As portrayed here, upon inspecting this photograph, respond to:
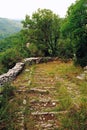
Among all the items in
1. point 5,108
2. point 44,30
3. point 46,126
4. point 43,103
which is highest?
point 44,30

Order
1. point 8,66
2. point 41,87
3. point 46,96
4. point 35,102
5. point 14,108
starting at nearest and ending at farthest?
point 14,108 → point 35,102 → point 46,96 → point 41,87 → point 8,66

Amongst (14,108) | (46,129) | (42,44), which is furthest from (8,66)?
(46,129)

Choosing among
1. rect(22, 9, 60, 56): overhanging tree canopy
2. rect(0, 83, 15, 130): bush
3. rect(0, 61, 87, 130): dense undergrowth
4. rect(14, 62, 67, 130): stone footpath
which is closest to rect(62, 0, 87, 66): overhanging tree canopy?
rect(0, 61, 87, 130): dense undergrowth

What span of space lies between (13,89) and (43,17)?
2875 centimetres

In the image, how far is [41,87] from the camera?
47.7 ft

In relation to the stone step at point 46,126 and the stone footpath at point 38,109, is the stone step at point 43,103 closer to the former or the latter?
the stone footpath at point 38,109

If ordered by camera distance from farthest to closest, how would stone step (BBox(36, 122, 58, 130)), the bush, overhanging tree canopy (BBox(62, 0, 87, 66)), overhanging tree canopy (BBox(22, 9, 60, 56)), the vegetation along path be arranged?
overhanging tree canopy (BBox(22, 9, 60, 56)) < overhanging tree canopy (BBox(62, 0, 87, 66)) < the bush < the vegetation along path < stone step (BBox(36, 122, 58, 130))

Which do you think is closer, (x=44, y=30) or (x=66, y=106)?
(x=66, y=106)

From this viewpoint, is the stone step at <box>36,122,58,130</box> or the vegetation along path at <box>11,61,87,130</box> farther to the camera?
the vegetation along path at <box>11,61,87,130</box>

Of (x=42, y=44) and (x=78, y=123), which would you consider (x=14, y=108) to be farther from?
(x=42, y=44)

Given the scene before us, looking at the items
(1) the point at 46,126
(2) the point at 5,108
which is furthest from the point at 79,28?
(1) the point at 46,126

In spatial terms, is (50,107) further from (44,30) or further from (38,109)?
(44,30)

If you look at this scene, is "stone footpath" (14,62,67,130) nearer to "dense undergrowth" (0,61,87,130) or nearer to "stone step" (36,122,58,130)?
"stone step" (36,122,58,130)

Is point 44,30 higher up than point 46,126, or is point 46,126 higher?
point 44,30
